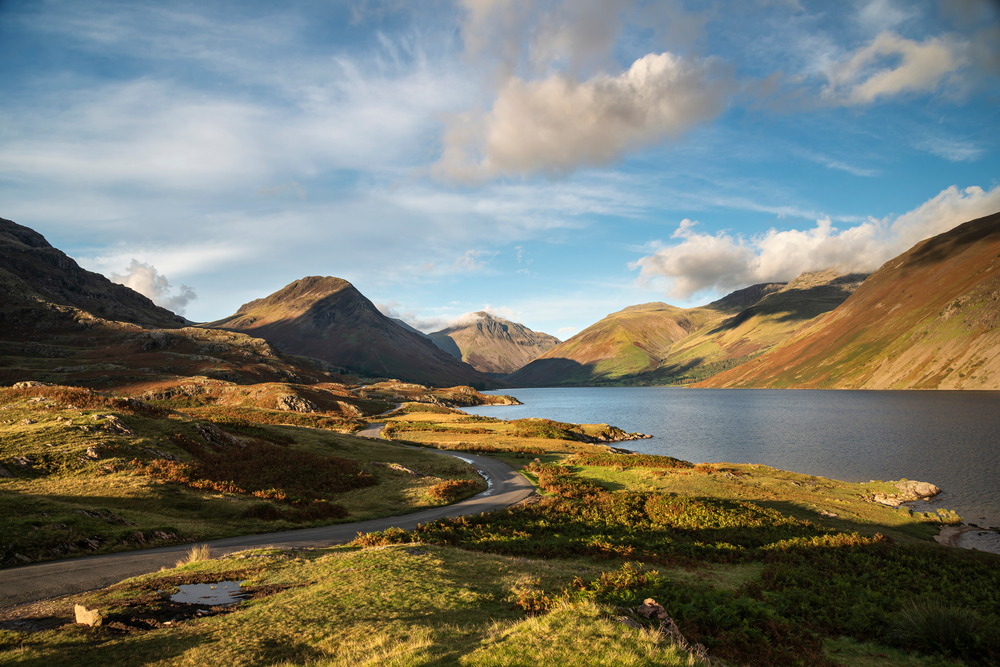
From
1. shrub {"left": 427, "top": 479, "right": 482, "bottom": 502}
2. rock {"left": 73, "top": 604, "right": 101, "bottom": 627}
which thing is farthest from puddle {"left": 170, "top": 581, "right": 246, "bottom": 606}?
shrub {"left": 427, "top": 479, "right": 482, "bottom": 502}

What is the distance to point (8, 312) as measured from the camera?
13988cm

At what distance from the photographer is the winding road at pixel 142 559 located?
15.6 m

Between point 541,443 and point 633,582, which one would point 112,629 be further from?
point 541,443

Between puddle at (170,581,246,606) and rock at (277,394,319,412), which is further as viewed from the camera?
rock at (277,394,319,412)

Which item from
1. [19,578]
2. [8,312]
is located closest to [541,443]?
[19,578]

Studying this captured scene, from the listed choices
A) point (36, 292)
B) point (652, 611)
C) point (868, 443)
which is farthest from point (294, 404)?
point (36, 292)

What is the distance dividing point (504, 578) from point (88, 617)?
12.2 meters

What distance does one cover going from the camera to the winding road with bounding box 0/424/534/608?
15602 millimetres

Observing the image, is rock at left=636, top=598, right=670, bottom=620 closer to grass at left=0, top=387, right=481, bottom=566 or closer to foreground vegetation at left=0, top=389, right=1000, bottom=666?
foreground vegetation at left=0, top=389, right=1000, bottom=666

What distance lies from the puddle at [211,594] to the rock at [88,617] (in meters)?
2.32

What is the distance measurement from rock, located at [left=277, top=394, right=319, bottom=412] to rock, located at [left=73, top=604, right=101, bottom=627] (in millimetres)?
91949

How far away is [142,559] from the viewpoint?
19.5m

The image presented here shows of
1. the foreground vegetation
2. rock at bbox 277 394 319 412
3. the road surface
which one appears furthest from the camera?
rock at bbox 277 394 319 412

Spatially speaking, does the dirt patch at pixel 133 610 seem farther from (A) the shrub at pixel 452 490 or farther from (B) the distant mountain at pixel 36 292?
(B) the distant mountain at pixel 36 292
